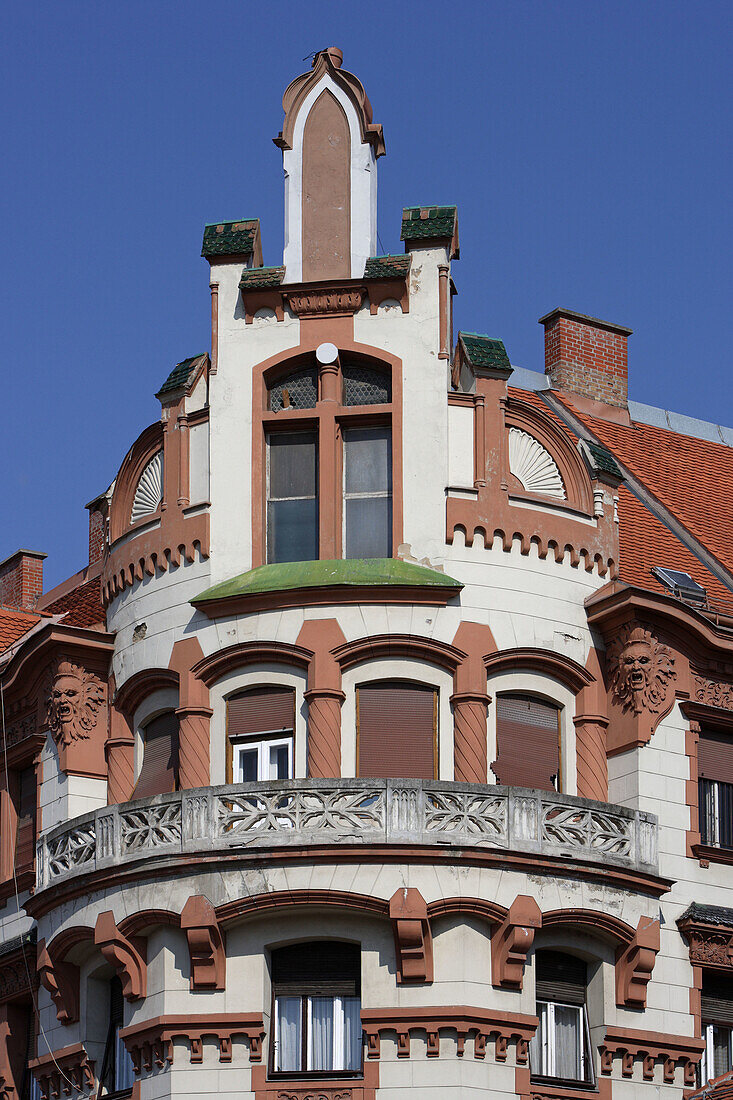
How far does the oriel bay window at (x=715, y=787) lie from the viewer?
33.9 metres

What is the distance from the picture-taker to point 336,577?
32.3 meters

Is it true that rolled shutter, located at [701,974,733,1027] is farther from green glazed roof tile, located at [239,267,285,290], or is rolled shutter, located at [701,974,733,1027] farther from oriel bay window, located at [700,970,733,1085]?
green glazed roof tile, located at [239,267,285,290]

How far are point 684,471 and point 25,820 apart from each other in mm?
13153

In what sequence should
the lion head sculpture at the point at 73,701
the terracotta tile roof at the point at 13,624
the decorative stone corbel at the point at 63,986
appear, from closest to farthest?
the decorative stone corbel at the point at 63,986, the lion head sculpture at the point at 73,701, the terracotta tile roof at the point at 13,624

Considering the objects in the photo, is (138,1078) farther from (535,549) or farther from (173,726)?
(535,549)

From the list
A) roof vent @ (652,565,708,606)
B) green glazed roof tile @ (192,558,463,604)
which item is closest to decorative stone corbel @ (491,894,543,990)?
green glazed roof tile @ (192,558,463,604)

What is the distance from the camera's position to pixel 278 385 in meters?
34.2

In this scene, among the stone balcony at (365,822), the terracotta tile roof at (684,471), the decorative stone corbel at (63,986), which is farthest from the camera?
the terracotta tile roof at (684,471)

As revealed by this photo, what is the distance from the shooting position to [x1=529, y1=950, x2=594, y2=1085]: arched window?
3150 cm

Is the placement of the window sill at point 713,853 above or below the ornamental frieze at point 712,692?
below

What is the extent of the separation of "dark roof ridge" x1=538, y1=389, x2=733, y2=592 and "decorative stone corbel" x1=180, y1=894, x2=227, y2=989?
1051 centimetres

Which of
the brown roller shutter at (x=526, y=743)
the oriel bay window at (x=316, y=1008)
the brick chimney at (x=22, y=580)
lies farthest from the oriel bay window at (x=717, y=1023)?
the brick chimney at (x=22, y=580)

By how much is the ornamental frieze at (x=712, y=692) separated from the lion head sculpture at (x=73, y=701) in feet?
27.5

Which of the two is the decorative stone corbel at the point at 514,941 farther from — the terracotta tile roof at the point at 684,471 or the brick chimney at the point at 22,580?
the brick chimney at the point at 22,580
